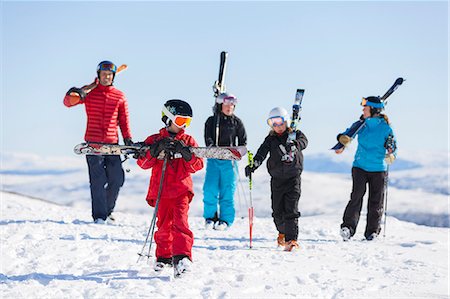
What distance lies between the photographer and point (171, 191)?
5664mm

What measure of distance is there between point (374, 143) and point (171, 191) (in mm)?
4128

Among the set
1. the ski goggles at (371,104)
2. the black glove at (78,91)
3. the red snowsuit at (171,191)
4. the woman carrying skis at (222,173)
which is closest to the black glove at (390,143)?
the ski goggles at (371,104)

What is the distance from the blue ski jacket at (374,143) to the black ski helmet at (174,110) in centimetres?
359

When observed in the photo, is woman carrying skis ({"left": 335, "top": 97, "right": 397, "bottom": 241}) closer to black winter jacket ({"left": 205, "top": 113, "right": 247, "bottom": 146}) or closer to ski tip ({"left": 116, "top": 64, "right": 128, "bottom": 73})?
black winter jacket ({"left": 205, "top": 113, "right": 247, "bottom": 146})

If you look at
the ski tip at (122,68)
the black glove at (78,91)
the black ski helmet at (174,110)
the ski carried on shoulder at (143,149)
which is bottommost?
the ski carried on shoulder at (143,149)

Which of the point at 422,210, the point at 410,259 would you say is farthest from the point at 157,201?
the point at 422,210

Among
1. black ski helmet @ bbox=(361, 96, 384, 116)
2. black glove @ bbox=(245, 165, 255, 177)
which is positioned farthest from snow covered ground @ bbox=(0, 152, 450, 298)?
black ski helmet @ bbox=(361, 96, 384, 116)

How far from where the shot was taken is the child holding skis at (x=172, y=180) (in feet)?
18.3

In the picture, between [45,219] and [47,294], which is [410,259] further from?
[45,219]

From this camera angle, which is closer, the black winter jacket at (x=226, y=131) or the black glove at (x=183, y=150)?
the black glove at (x=183, y=150)

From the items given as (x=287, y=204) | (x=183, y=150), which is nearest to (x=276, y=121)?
(x=287, y=204)

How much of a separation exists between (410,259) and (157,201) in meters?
3.25

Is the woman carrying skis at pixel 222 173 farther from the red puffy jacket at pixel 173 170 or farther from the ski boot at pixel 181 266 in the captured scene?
the ski boot at pixel 181 266

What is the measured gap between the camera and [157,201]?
18.2ft
